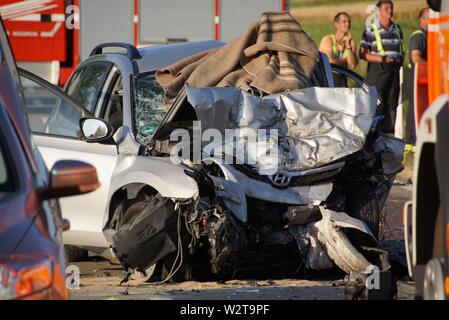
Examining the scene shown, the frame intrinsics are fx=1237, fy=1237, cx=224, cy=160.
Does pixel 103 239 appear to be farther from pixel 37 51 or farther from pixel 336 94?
pixel 37 51

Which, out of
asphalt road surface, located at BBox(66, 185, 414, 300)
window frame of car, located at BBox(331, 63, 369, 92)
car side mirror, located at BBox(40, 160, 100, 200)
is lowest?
asphalt road surface, located at BBox(66, 185, 414, 300)

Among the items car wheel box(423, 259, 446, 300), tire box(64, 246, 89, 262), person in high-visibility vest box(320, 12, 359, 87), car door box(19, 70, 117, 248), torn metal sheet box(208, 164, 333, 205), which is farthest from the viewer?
person in high-visibility vest box(320, 12, 359, 87)

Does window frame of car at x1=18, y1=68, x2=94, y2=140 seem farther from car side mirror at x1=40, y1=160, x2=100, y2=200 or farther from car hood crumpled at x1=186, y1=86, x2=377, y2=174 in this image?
car side mirror at x1=40, y1=160, x2=100, y2=200

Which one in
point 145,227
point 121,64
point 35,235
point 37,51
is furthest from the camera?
point 37,51

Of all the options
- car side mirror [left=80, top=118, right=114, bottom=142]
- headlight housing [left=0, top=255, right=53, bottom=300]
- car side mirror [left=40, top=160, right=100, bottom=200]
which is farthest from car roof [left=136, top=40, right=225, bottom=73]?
headlight housing [left=0, top=255, right=53, bottom=300]

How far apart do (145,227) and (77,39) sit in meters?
11.7

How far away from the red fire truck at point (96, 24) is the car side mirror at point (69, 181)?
14.7 m

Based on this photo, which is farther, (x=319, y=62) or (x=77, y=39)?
(x=77, y=39)

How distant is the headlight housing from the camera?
15.5ft

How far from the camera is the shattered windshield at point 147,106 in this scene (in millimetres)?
9570

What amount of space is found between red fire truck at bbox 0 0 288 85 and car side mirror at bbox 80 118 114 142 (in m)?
10.9

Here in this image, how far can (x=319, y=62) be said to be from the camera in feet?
34.4
